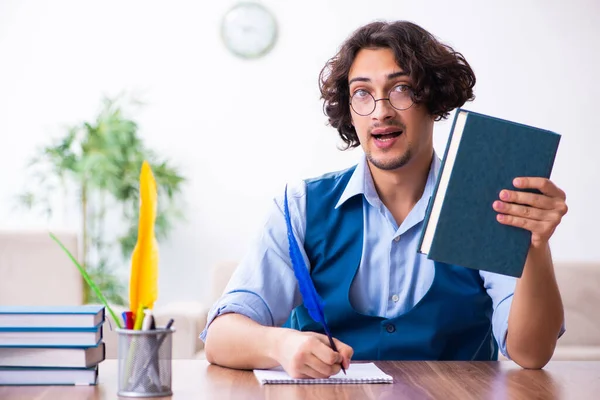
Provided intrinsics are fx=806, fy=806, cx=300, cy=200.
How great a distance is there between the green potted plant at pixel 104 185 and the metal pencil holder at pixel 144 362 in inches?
126

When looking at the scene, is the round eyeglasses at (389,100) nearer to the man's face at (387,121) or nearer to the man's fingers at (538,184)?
the man's face at (387,121)

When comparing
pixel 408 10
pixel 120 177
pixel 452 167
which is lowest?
pixel 120 177

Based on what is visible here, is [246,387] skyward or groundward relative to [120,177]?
skyward

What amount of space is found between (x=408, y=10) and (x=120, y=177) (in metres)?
2.03

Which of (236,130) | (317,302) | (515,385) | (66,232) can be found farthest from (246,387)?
(236,130)

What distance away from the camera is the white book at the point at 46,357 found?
1.28 m

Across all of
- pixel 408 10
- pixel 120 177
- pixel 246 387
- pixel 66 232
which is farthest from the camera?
pixel 408 10

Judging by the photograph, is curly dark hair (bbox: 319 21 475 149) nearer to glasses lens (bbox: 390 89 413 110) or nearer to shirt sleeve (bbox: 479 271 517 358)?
glasses lens (bbox: 390 89 413 110)

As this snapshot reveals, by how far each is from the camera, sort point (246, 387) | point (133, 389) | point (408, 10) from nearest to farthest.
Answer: point (133, 389) → point (246, 387) → point (408, 10)

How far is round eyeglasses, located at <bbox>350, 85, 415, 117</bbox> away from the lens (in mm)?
1771

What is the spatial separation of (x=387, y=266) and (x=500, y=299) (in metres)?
0.25

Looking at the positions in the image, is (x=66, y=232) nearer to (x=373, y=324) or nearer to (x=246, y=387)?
(x=373, y=324)

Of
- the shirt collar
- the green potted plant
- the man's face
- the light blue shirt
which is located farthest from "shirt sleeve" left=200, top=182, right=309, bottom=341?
the green potted plant

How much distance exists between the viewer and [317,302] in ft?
4.25
